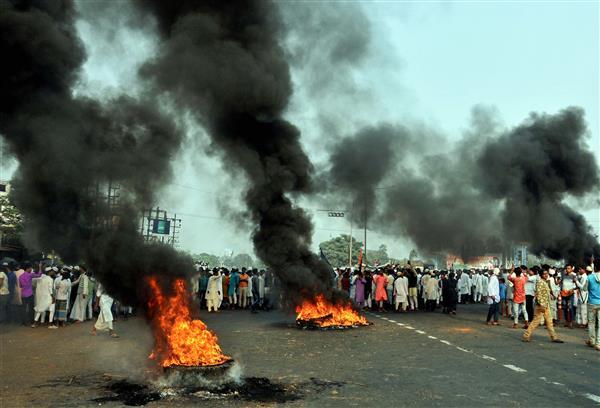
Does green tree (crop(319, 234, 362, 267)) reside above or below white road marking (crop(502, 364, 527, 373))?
above

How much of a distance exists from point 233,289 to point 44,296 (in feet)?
26.7

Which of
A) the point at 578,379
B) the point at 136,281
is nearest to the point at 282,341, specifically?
the point at 136,281

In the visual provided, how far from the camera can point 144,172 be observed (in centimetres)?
806

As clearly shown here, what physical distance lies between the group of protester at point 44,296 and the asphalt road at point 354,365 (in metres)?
0.77

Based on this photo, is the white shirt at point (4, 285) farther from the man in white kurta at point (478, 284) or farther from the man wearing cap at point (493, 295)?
the man in white kurta at point (478, 284)

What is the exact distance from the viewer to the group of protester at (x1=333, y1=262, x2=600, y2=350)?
11.6 meters

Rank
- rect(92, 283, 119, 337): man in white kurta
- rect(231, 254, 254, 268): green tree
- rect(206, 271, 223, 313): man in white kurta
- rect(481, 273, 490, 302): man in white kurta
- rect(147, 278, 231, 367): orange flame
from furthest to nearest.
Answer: rect(231, 254, 254, 268): green tree
rect(481, 273, 490, 302): man in white kurta
rect(206, 271, 223, 313): man in white kurta
rect(92, 283, 119, 337): man in white kurta
rect(147, 278, 231, 367): orange flame

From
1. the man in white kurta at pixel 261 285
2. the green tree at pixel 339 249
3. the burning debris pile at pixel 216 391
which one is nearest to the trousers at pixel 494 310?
the man in white kurta at pixel 261 285

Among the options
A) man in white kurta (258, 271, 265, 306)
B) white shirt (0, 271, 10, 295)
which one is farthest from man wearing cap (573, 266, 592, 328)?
white shirt (0, 271, 10, 295)

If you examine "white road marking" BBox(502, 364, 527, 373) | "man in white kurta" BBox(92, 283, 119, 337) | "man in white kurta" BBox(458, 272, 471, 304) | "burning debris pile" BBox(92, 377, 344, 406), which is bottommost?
"burning debris pile" BBox(92, 377, 344, 406)

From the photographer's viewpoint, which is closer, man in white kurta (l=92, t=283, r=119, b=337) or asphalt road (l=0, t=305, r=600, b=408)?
asphalt road (l=0, t=305, r=600, b=408)

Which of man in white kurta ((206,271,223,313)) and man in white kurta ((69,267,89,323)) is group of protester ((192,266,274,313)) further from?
man in white kurta ((69,267,89,323))

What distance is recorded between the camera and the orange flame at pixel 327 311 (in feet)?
46.7

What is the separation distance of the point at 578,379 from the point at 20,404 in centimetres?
771
